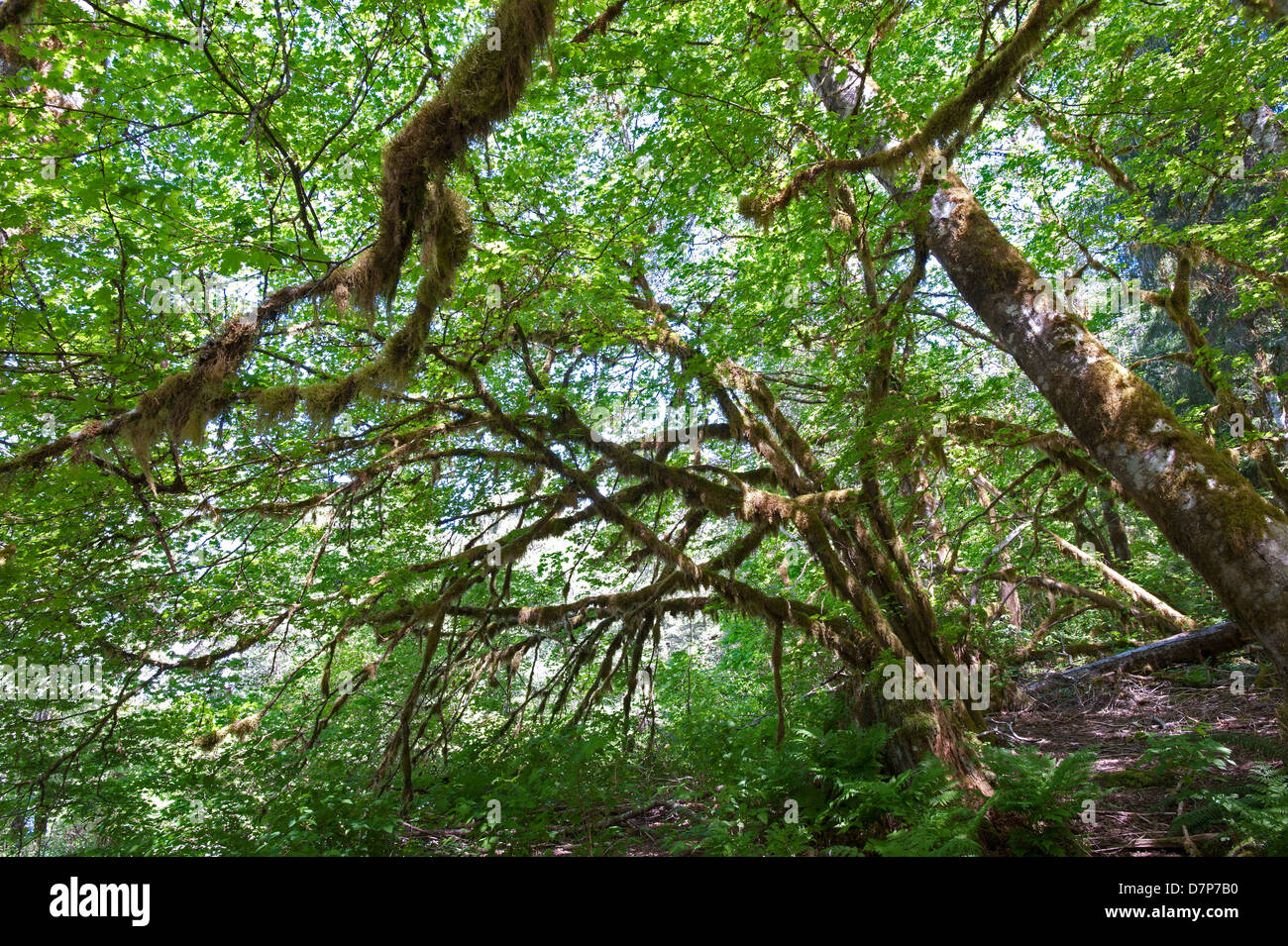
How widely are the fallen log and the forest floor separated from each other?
14 centimetres

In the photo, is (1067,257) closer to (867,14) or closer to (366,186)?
(867,14)

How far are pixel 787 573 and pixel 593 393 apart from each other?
368 centimetres

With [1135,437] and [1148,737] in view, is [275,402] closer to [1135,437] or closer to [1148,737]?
[1135,437]

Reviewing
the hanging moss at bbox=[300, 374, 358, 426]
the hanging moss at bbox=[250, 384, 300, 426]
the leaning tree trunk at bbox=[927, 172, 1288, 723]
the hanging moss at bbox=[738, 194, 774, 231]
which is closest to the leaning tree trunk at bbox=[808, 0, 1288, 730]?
the leaning tree trunk at bbox=[927, 172, 1288, 723]

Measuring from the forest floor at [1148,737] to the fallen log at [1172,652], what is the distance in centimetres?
14

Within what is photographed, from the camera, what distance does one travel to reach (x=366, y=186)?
18.7 ft

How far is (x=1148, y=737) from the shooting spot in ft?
18.6

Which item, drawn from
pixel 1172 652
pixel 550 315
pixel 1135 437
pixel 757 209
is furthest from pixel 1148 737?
pixel 550 315

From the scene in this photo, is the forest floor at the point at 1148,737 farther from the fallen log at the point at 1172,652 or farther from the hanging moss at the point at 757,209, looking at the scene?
the hanging moss at the point at 757,209

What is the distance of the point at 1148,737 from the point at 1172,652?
11.2 feet

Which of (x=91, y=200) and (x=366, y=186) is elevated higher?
(x=366, y=186)

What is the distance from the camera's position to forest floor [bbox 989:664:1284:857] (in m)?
4.62

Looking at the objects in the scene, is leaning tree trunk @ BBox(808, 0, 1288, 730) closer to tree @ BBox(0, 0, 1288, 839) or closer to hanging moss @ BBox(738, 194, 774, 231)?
tree @ BBox(0, 0, 1288, 839)
